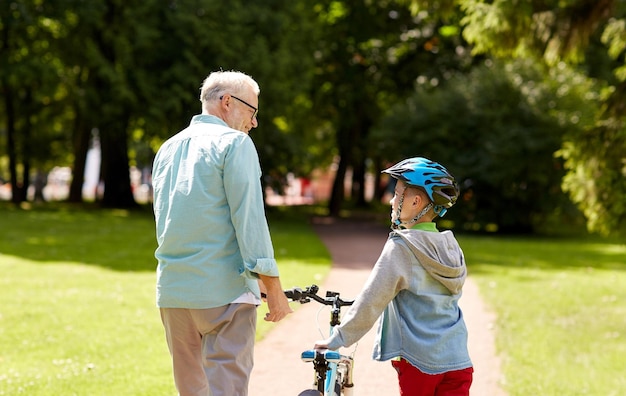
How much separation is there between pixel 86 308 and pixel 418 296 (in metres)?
7.09

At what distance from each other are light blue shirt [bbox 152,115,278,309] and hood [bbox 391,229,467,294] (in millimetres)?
598

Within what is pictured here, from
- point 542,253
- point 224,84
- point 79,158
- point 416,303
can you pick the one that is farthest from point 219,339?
point 79,158

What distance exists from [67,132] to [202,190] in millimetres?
39058

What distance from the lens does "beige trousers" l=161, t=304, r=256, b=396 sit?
12.3ft

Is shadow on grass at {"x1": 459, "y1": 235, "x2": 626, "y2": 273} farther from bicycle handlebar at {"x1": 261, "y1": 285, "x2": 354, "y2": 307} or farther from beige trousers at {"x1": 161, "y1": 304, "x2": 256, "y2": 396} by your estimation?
beige trousers at {"x1": 161, "y1": 304, "x2": 256, "y2": 396}

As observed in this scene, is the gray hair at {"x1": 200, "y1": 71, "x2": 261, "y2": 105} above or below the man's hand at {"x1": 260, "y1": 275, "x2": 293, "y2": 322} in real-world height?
above

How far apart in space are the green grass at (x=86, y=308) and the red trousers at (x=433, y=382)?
9.40ft

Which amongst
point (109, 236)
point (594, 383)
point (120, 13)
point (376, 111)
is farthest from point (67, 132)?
point (594, 383)

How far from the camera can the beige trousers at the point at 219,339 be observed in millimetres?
3738

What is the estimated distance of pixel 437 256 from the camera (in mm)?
3641

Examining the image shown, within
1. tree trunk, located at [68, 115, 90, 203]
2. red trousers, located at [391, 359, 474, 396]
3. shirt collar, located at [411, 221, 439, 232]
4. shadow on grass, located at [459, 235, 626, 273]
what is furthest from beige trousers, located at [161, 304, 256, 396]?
tree trunk, located at [68, 115, 90, 203]

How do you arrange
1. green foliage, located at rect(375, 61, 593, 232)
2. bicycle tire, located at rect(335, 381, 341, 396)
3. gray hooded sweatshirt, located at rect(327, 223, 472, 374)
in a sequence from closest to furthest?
1. gray hooded sweatshirt, located at rect(327, 223, 472, 374)
2. bicycle tire, located at rect(335, 381, 341, 396)
3. green foliage, located at rect(375, 61, 593, 232)

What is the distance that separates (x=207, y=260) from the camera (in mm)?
3684

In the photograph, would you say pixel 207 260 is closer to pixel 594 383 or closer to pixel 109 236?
pixel 594 383
